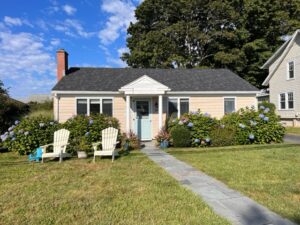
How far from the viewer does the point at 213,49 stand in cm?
3192

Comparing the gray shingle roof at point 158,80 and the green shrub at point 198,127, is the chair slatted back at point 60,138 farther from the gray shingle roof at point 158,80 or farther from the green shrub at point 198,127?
the green shrub at point 198,127

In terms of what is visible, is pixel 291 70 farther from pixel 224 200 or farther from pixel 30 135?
pixel 224 200

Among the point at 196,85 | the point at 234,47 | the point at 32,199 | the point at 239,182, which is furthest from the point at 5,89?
the point at 234,47

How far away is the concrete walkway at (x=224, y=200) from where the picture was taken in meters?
4.11

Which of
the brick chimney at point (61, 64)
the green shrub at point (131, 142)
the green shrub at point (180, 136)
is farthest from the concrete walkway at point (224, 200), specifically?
the brick chimney at point (61, 64)

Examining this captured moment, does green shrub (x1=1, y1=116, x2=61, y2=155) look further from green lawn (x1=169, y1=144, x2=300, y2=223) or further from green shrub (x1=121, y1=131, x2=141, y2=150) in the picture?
green lawn (x1=169, y1=144, x2=300, y2=223)

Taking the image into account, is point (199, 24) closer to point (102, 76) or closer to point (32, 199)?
point (102, 76)

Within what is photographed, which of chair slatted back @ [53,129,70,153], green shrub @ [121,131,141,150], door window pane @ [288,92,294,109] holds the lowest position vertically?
green shrub @ [121,131,141,150]

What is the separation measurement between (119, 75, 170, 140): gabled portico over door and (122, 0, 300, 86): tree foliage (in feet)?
53.3

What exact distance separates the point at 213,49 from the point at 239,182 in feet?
91.4

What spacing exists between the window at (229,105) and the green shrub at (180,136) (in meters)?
4.37

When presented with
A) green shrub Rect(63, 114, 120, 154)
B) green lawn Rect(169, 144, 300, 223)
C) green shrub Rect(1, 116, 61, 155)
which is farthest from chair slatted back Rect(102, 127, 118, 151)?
green shrub Rect(1, 116, 61, 155)

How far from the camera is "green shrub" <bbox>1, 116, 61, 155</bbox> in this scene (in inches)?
429

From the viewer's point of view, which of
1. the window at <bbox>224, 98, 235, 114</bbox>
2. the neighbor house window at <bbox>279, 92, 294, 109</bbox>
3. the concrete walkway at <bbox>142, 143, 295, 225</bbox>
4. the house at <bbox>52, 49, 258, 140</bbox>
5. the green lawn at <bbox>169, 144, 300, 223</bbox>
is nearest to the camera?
the concrete walkway at <bbox>142, 143, 295, 225</bbox>
